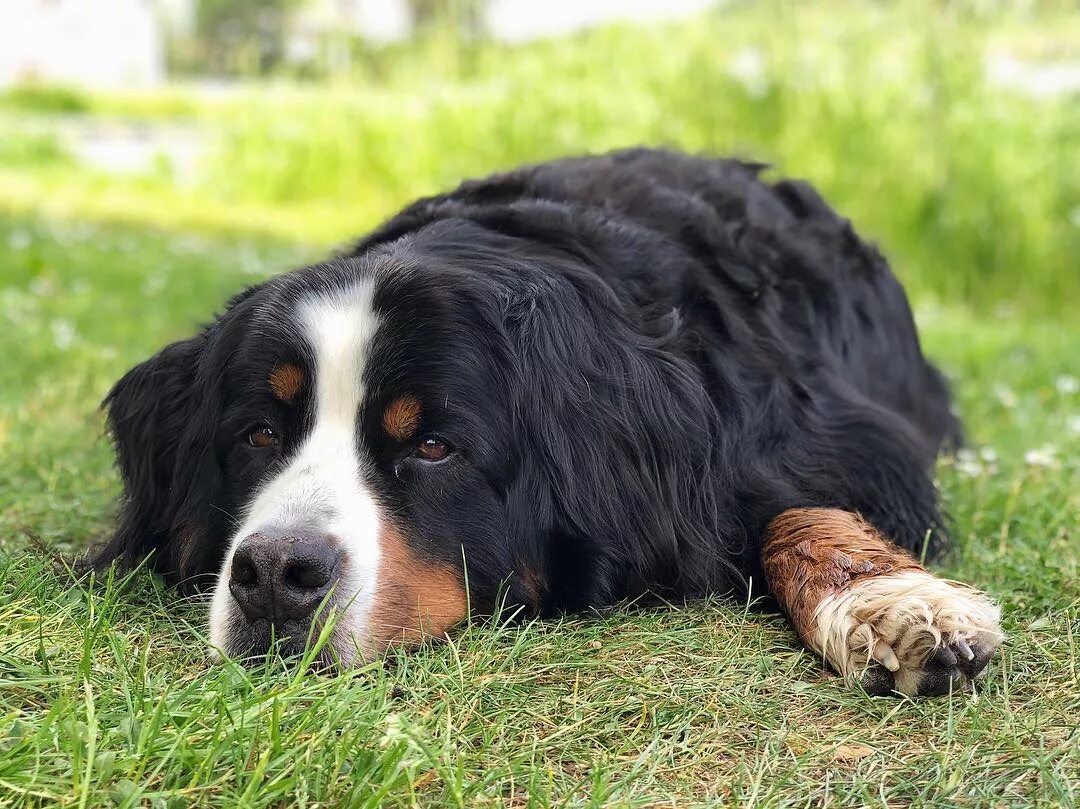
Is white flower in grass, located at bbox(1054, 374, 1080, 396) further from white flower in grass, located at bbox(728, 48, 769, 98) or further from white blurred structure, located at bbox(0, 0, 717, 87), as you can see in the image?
white blurred structure, located at bbox(0, 0, 717, 87)

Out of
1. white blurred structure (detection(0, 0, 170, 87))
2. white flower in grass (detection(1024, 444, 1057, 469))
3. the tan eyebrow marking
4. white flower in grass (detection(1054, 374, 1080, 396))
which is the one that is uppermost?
white blurred structure (detection(0, 0, 170, 87))

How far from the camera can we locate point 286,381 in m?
2.44

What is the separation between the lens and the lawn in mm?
1811

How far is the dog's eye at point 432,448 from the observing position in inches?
94.2

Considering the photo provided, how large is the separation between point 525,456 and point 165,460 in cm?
88

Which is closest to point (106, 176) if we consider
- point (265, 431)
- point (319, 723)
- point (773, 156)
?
point (773, 156)

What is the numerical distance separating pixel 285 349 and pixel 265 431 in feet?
0.60

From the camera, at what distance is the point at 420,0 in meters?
23.0

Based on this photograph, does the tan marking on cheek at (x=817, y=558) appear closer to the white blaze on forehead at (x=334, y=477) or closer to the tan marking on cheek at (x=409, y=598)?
the tan marking on cheek at (x=409, y=598)

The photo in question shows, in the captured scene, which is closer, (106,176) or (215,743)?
(215,743)

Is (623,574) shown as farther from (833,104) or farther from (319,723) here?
(833,104)

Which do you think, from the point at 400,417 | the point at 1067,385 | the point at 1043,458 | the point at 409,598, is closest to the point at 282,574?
the point at 409,598

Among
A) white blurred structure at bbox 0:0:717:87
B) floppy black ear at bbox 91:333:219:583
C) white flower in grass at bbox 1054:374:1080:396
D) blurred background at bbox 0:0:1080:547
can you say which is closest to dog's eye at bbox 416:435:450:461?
floppy black ear at bbox 91:333:219:583

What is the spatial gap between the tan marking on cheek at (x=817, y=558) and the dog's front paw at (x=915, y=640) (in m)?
0.13
